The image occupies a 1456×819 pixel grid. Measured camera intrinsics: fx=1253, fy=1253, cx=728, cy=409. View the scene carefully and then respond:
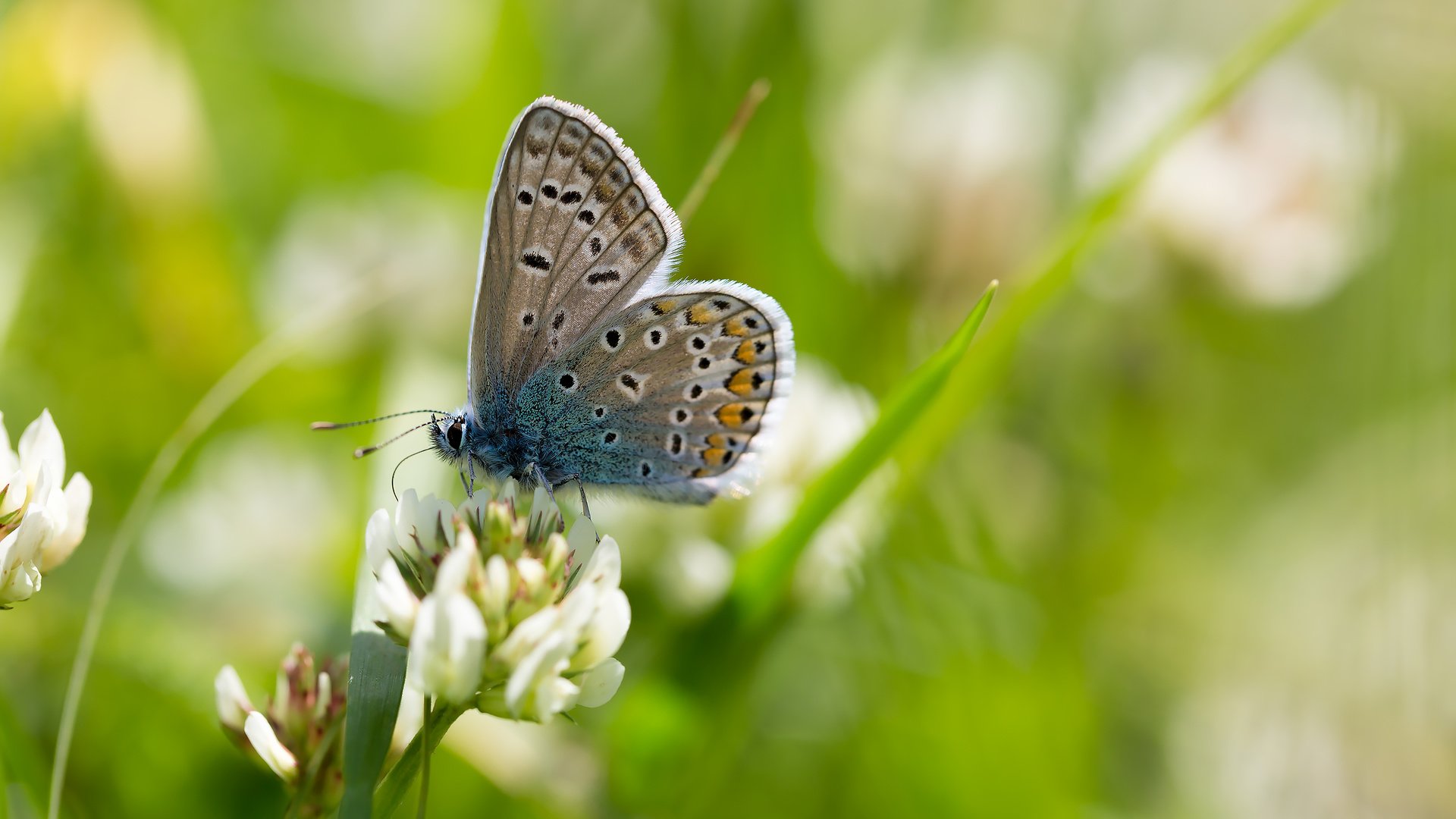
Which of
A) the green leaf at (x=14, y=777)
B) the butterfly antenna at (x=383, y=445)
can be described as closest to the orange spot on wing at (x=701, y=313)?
the butterfly antenna at (x=383, y=445)

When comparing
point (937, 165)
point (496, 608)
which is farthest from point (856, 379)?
point (496, 608)

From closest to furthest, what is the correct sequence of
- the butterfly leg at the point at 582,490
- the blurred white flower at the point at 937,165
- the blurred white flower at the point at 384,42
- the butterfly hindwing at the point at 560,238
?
the butterfly hindwing at the point at 560,238 → the butterfly leg at the point at 582,490 → the blurred white flower at the point at 937,165 → the blurred white flower at the point at 384,42

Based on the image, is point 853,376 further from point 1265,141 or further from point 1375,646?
point 1265,141

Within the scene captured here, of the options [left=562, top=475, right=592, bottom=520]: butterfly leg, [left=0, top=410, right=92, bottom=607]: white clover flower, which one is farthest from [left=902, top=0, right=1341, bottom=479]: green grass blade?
[left=0, top=410, right=92, bottom=607]: white clover flower

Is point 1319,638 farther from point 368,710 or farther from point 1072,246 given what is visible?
point 368,710

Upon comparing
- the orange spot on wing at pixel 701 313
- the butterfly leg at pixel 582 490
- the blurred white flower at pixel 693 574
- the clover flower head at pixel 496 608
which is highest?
the orange spot on wing at pixel 701 313

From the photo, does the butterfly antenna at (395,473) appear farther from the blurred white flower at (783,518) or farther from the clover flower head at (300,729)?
the clover flower head at (300,729)

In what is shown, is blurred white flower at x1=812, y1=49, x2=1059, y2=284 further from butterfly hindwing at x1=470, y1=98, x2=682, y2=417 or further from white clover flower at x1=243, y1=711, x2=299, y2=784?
white clover flower at x1=243, y1=711, x2=299, y2=784
